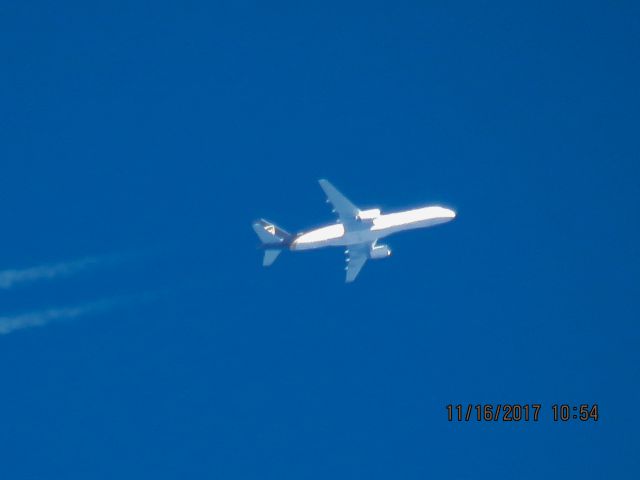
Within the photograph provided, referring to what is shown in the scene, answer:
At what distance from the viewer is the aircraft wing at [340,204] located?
7194cm

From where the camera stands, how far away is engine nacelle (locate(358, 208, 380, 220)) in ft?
241

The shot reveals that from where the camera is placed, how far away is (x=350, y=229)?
74000mm

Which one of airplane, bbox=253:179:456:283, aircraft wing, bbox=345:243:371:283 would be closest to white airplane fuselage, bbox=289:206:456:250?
airplane, bbox=253:179:456:283

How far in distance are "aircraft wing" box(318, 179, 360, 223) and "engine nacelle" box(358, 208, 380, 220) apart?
0.36 m

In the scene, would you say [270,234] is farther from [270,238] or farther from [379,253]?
[379,253]

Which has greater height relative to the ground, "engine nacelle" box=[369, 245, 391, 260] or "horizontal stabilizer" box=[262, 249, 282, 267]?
"engine nacelle" box=[369, 245, 391, 260]

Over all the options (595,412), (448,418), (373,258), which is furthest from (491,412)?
(373,258)

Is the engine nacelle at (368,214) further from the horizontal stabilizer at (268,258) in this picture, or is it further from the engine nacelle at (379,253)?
the horizontal stabilizer at (268,258)

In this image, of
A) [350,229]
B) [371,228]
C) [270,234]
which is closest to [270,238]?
[270,234]

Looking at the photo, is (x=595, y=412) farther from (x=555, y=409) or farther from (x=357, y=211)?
(x=357, y=211)

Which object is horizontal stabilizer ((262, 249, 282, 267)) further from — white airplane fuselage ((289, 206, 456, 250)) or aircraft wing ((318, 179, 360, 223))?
aircraft wing ((318, 179, 360, 223))

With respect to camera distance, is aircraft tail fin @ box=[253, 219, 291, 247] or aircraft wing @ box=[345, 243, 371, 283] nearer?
aircraft tail fin @ box=[253, 219, 291, 247]

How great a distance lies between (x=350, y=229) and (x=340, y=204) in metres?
2.48

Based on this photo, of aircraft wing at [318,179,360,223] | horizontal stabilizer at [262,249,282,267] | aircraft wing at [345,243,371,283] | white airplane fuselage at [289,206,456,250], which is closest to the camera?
aircraft wing at [318,179,360,223]
